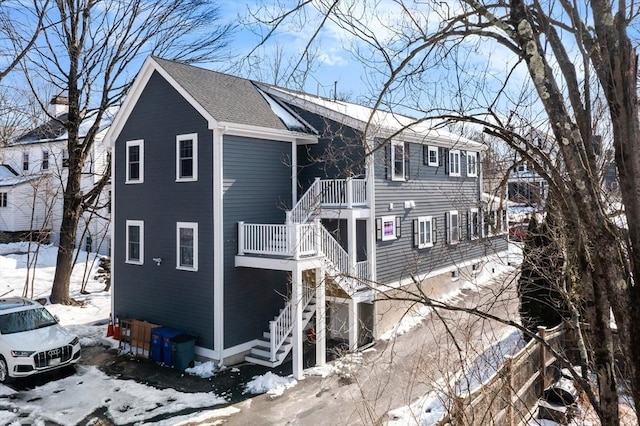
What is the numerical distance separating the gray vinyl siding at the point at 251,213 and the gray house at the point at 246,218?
0.14ft

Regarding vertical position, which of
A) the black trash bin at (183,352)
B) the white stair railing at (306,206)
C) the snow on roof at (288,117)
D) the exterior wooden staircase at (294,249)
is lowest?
the black trash bin at (183,352)

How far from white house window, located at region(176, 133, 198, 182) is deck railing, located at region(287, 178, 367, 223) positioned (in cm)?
341

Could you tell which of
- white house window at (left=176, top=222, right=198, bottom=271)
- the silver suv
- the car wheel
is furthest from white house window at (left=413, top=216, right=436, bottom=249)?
the car wheel

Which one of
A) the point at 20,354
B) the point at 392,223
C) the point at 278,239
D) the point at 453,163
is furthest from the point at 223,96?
the point at 453,163

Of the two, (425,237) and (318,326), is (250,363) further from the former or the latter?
(425,237)

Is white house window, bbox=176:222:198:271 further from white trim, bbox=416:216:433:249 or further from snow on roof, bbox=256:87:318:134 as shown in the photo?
white trim, bbox=416:216:433:249

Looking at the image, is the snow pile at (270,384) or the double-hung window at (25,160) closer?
the snow pile at (270,384)

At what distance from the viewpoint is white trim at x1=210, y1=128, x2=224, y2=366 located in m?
13.5

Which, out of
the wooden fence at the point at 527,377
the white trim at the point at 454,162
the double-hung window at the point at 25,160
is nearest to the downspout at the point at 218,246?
the wooden fence at the point at 527,377

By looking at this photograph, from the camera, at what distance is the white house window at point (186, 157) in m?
14.4

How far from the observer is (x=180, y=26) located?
71.7 feet

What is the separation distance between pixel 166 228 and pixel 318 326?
6053 millimetres

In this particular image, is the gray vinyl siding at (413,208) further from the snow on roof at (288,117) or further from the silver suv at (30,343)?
the silver suv at (30,343)

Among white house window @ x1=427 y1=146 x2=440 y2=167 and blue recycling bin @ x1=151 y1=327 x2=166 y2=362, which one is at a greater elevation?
white house window @ x1=427 y1=146 x2=440 y2=167
